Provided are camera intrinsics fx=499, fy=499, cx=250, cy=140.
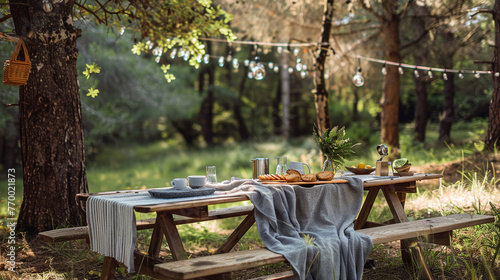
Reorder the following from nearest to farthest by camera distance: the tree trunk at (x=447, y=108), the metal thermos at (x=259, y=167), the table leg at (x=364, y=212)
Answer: the metal thermos at (x=259, y=167)
the table leg at (x=364, y=212)
the tree trunk at (x=447, y=108)

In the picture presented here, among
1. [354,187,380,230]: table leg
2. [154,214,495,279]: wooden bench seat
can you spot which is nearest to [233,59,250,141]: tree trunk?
[354,187,380,230]: table leg

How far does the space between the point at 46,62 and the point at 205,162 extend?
11406 mm

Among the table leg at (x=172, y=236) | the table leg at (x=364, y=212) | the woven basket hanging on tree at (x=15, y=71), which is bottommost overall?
the table leg at (x=364, y=212)

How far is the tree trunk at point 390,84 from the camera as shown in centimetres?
891

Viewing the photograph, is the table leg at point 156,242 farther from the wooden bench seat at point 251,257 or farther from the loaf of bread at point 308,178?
the loaf of bread at point 308,178

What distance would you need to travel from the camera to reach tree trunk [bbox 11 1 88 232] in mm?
4531

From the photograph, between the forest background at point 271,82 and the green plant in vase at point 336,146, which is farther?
the forest background at point 271,82

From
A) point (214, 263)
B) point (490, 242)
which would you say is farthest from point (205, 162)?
point (214, 263)

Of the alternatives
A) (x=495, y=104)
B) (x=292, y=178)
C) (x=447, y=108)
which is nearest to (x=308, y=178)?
(x=292, y=178)

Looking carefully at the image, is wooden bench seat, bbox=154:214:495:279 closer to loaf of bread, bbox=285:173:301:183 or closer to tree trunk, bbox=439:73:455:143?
loaf of bread, bbox=285:173:301:183

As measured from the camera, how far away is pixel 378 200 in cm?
686

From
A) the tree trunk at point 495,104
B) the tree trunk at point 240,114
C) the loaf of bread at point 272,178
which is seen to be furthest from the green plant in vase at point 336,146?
the tree trunk at point 240,114

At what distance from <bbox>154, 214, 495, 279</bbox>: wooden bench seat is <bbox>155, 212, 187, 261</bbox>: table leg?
290 millimetres

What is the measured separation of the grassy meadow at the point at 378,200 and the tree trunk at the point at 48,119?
1.35 feet
